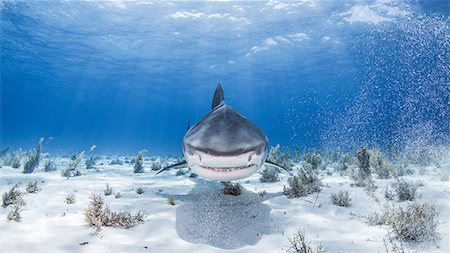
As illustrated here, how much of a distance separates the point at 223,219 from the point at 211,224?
0.84 ft

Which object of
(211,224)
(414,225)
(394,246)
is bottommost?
(211,224)

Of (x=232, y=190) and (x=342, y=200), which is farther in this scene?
(x=232, y=190)

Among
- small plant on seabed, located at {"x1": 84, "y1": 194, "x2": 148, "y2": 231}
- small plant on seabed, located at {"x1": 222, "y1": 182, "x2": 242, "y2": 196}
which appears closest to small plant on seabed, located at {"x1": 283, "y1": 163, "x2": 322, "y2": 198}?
small plant on seabed, located at {"x1": 222, "y1": 182, "x2": 242, "y2": 196}

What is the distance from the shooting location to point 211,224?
458cm

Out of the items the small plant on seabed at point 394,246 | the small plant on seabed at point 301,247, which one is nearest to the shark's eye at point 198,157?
the small plant on seabed at point 301,247

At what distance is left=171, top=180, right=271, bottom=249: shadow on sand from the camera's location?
4.14 meters

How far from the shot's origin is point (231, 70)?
146 feet

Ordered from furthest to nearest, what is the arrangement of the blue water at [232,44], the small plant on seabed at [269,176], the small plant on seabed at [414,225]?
the blue water at [232,44], the small plant on seabed at [269,176], the small plant on seabed at [414,225]

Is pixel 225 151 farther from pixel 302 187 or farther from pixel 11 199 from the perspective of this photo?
pixel 11 199

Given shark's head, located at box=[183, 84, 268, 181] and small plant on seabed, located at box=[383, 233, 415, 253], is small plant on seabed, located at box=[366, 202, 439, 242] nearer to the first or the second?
small plant on seabed, located at box=[383, 233, 415, 253]

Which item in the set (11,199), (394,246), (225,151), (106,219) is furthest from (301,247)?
(11,199)

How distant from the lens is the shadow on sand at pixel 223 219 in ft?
13.6

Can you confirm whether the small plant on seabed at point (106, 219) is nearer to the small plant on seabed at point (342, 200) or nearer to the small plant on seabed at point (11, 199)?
the small plant on seabed at point (11, 199)

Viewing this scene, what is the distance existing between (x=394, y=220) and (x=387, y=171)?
4756 mm
